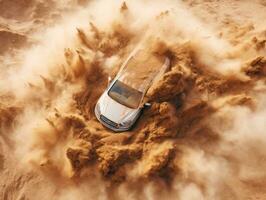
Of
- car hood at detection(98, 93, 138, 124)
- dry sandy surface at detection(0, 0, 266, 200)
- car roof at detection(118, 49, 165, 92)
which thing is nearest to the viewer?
dry sandy surface at detection(0, 0, 266, 200)

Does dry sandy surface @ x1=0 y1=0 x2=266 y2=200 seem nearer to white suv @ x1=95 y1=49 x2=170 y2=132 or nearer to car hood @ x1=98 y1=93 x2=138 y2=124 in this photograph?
white suv @ x1=95 y1=49 x2=170 y2=132

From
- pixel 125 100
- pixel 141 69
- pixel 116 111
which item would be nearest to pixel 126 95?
pixel 125 100

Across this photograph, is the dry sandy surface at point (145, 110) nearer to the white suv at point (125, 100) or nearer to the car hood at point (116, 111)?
the white suv at point (125, 100)

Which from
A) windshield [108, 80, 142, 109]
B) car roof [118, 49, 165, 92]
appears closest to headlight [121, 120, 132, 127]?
windshield [108, 80, 142, 109]

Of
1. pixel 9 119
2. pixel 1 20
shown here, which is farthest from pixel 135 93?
pixel 1 20

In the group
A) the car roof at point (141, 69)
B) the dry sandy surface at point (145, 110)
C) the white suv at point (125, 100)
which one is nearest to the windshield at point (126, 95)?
the white suv at point (125, 100)

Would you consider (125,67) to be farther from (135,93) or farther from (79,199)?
(79,199)

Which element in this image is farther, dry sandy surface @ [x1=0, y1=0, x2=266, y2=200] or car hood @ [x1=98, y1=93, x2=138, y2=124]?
car hood @ [x1=98, y1=93, x2=138, y2=124]

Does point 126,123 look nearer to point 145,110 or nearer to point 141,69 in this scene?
point 145,110
